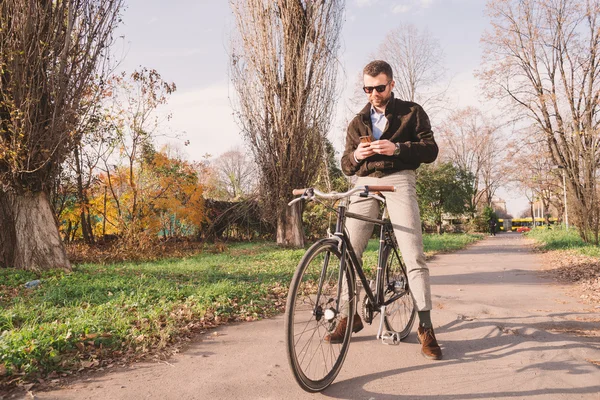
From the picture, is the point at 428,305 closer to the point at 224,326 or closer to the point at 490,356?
the point at 490,356

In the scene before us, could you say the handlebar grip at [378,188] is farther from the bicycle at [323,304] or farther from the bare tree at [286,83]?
the bare tree at [286,83]

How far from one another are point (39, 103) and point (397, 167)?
6.93 meters

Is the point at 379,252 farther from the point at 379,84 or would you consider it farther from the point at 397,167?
the point at 379,84

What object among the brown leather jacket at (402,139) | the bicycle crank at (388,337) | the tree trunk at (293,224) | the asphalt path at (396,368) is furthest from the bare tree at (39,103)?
the tree trunk at (293,224)

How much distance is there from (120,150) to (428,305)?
1189 cm

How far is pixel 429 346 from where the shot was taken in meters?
3.28

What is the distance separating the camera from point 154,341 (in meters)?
3.78

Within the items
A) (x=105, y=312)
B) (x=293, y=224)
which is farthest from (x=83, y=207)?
(x=105, y=312)

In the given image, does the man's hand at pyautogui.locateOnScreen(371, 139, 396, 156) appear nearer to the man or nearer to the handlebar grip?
the man

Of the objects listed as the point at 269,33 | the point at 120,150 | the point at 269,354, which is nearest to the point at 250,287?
the point at 269,354

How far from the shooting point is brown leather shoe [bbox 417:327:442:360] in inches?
128

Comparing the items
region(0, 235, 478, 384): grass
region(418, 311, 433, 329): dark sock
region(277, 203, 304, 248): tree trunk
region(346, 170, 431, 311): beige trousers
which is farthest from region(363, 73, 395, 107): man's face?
region(277, 203, 304, 248): tree trunk

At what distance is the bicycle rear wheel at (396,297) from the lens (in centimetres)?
357

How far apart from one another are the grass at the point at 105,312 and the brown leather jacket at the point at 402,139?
7.35 feet
